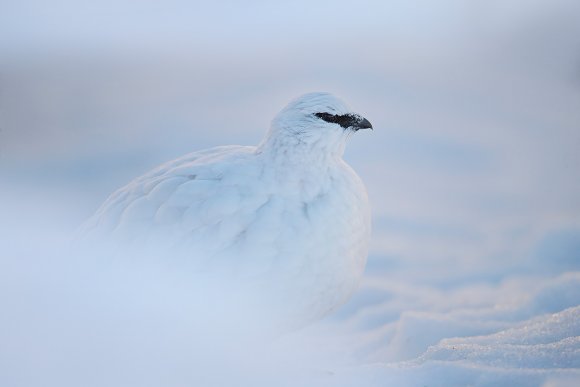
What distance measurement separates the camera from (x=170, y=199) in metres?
1.54

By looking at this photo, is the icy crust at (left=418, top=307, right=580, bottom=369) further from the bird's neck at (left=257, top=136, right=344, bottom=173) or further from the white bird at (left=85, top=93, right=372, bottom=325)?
the bird's neck at (left=257, top=136, right=344, bottom=173)

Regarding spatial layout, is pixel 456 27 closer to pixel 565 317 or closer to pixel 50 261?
pixel 565 317

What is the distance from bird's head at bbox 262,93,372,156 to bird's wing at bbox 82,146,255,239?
0.35 feet

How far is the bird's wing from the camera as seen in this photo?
1511 millimetres

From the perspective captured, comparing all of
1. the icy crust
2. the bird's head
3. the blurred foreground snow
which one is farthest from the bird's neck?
the icy crust

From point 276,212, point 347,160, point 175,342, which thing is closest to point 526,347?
point 276,212

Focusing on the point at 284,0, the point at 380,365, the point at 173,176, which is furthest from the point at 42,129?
the point at 380,365

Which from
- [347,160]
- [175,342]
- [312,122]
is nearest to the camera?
[175,342]

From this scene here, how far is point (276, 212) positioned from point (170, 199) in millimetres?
235

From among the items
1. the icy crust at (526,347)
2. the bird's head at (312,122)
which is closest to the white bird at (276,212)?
the bird's head at (312,122)

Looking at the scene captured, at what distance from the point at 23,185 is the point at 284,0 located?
44.1 inches

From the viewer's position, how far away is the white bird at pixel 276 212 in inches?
57.7

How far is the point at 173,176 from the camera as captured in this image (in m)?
1.61

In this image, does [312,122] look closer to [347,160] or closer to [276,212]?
[276,212]
